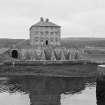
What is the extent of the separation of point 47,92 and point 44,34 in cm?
3852

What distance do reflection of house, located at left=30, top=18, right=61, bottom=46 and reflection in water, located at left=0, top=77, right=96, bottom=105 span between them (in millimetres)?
31938

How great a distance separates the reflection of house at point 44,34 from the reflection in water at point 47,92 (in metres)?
31.9

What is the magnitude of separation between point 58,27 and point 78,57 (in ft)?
37.6

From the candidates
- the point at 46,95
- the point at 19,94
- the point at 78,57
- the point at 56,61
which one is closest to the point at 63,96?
the point at 46,95

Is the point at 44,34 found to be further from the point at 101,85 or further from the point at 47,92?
the point at 101,85

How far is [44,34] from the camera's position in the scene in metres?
62.7

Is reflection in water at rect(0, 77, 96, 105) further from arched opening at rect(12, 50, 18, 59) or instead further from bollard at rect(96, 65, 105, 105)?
arched opening at rect(12, 50, 18, 59)

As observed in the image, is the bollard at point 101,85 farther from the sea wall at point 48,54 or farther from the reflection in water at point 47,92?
the sea wall at point 48,54

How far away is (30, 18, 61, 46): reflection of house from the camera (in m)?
62.2

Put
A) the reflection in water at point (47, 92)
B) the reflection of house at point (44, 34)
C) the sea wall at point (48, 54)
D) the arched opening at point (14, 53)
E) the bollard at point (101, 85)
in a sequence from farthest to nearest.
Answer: the reflection of house at point (44, 34), the arched opening at point (14, 53), the sea wall at point (48, 54), the reflection in water at point (47, 92), the bollard at point (101, 85)

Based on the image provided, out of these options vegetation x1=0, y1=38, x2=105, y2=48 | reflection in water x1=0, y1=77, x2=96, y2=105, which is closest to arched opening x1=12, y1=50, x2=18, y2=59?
vegetation x1=0, y1=38, x2=105, y2=48

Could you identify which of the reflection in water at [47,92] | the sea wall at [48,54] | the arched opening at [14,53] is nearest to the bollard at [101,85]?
the reflection in water at [47,92]

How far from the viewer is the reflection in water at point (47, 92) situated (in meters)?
22.1

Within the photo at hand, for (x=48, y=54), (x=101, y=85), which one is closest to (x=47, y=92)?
(x=101, y=85)
